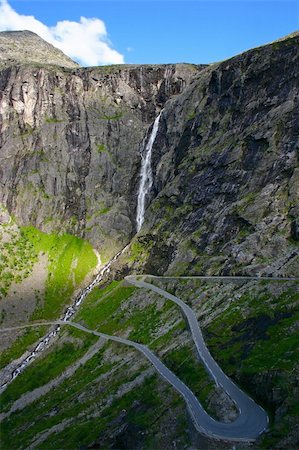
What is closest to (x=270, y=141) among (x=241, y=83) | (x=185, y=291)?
(x=241, y=83)

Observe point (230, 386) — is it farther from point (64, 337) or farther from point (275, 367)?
point (64, 337)

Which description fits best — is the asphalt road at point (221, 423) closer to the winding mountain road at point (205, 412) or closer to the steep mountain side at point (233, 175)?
the winding mountain road at point (205, 412)

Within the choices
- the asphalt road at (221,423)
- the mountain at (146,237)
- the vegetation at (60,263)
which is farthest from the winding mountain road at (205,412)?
the vegetation at (60,263)

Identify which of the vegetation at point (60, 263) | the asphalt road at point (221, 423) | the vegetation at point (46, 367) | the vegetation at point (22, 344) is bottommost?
the asphalt road at point (221, 423)

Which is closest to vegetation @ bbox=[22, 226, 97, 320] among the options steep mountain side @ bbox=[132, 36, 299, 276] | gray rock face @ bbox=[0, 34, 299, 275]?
gray rock face @ bbox=[0, 34, 299, 275]

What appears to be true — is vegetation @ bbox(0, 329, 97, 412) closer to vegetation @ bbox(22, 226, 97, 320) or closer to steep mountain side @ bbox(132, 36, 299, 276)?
vegetation @ bbox(22, 226, 97, 320)

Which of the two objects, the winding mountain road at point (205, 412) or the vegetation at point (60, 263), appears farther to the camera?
the vegetation at point (60, 263)
